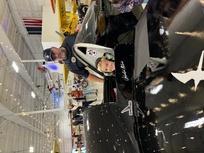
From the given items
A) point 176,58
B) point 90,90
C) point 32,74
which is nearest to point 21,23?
point 32,74

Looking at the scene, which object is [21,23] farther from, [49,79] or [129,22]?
[129,22]

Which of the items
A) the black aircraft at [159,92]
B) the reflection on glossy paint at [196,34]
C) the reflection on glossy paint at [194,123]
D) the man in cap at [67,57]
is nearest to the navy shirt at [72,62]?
the man in cap at [67,57]

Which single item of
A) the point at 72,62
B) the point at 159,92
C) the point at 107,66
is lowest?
the point at 159,92

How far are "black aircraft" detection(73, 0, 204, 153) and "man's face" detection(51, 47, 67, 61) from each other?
103cm

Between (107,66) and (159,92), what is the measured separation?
2.33 ft

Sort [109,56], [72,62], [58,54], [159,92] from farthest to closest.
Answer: [72,62] → [58,54] → [109,56] → [159,92]

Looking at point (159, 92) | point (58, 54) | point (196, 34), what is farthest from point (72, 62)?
point (196, 34)

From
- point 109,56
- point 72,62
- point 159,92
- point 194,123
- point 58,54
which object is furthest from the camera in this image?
point 72,62

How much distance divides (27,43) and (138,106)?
14211mm

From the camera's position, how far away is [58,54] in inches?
104

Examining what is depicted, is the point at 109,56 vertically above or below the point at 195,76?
above

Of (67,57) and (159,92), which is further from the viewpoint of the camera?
(67,57)

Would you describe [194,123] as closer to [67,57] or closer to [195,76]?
[195,76]

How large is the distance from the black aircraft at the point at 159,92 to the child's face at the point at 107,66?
0.43 feet
